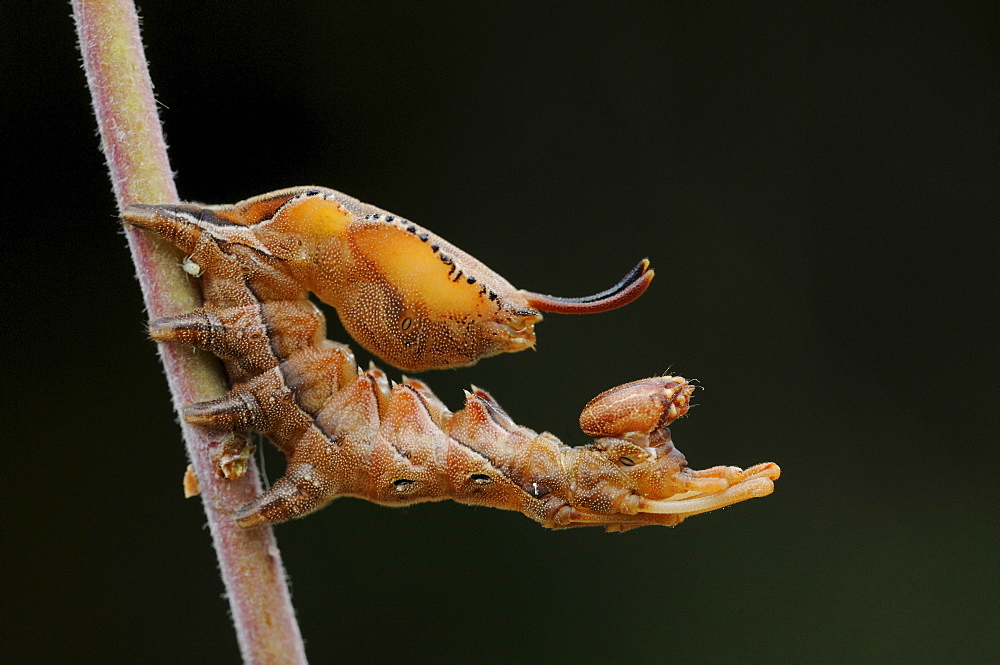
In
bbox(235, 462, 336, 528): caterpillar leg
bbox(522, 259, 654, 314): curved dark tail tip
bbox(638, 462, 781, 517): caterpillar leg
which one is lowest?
bbox(638, 462, 781, 517): caterpillar leg

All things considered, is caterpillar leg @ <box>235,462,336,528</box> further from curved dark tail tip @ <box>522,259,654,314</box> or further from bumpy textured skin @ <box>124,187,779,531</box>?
curved dark tail tip @ <box>522,259,654,314</box>

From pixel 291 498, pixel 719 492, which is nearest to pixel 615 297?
pixel 719 492

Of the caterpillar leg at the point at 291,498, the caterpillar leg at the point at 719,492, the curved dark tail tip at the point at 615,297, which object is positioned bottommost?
the caterpillar leg at the point at 719,492

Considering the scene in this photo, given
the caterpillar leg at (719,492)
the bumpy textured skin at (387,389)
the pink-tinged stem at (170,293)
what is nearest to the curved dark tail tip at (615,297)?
the bumpy textured skin at (387,389)

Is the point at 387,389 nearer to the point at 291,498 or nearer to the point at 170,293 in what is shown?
the point at 291,498

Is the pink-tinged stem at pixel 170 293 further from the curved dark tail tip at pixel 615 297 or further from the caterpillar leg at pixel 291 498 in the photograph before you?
the curved dark tail tip at pixel 615 297

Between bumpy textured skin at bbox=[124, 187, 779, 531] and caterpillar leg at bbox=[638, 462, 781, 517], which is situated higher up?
bumpy textured skin at bbox=[124, 187, 779, 531]

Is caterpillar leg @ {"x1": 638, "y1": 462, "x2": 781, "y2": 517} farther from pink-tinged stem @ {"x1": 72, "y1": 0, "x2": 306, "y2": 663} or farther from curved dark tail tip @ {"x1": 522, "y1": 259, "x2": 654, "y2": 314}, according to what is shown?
pink-tinged stem @ {"x1": 72, "y1": 0, "x2": 306, "y2": 663}

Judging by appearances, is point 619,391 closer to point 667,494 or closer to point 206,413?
point 667,494

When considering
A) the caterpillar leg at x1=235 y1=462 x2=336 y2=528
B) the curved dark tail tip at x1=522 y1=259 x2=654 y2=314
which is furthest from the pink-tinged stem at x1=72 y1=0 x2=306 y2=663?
the curved dark tail tip at x1=522 y1=259 x2=654 y2=314
